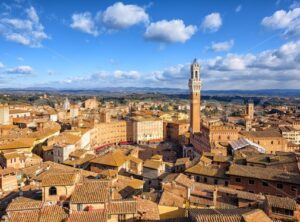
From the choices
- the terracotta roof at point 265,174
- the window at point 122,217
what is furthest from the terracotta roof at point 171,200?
the terracotta roof at point 265,174

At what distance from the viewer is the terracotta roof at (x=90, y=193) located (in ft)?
56.6

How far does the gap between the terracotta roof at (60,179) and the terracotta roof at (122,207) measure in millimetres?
3051

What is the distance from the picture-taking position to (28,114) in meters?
106

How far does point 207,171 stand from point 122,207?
60.6ft

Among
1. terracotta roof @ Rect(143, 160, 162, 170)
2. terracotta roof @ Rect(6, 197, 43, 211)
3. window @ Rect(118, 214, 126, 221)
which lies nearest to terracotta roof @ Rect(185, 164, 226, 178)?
terracotta roof @ Rect(143, 160, 162, 170)

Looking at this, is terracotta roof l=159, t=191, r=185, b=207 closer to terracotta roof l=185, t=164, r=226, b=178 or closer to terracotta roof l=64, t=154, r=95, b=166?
terracotta roof l=185, t=164, r=226, b=178

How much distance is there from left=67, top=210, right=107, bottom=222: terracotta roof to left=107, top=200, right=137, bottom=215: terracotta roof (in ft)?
2.85

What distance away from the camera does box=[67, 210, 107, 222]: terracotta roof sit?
51.2ft

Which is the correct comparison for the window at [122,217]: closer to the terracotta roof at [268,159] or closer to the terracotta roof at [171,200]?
the terracotta roof at [171,200]

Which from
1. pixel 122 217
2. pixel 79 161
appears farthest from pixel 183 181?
pixel 79 161

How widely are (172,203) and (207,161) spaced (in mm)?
16504

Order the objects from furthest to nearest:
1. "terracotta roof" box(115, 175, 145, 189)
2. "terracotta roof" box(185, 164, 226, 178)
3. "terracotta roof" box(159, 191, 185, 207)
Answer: "terracotta roof" box(185, 164, 226, 178)
"terracotta roof" box(115, 175, 145, 189)
"terracotta roof" box(159, 191, 185, 207)

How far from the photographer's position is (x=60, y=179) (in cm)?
1917

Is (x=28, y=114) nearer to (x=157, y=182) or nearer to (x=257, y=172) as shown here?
(x=157, y=182)
